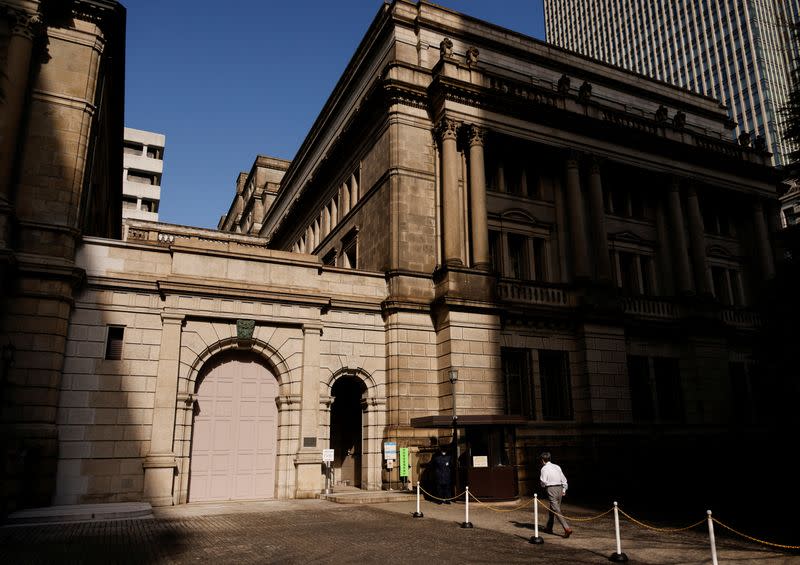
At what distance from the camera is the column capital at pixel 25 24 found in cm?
1911

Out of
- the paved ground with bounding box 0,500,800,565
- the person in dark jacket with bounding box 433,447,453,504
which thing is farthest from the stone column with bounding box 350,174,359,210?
the paved ground with bounding box 0,500,800,565

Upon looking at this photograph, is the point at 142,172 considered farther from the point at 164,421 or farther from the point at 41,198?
the point at 164,421

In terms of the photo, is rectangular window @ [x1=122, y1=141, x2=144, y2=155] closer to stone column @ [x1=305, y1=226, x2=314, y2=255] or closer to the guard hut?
stone column @ [x1=305, y1=226, x2=314, y2=255]

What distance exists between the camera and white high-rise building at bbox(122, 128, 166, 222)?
7769cm

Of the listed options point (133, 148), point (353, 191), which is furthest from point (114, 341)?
point (133, 148)

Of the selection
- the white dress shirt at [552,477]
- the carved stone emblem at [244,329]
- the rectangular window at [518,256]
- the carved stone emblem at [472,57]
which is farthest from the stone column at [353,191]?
the white dress shirt at [552,477]

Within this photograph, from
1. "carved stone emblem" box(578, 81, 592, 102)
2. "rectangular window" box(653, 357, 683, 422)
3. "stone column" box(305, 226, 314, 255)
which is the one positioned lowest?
"rectangular window" box(653, 357, 683, 422)

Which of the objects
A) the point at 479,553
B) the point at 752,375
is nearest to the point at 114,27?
the point at 479,553

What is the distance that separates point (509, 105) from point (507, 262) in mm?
7424

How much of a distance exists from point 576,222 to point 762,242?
14.2 meters

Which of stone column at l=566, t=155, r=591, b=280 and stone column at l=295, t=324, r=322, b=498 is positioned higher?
stone column at l=566, t=155, r=591, b=280

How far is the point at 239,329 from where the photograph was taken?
21094mm

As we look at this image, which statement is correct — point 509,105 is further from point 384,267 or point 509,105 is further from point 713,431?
point 713,431

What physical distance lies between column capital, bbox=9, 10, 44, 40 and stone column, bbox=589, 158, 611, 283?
2420cm
